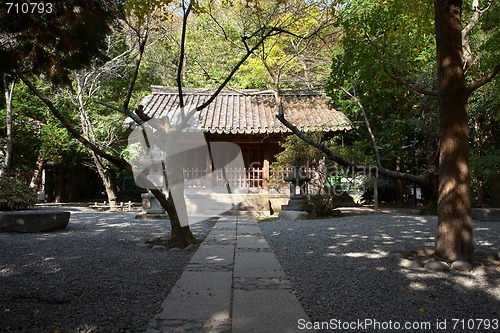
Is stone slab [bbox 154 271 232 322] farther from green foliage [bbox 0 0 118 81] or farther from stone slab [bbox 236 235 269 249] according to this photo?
green foliage [bbox 0 0 118 81]

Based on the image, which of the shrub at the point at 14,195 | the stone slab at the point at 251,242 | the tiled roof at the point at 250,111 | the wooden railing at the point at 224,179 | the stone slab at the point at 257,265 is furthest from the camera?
the wooden railing at the point at 224,179

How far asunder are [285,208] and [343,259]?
617cm

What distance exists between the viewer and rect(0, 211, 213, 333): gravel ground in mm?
2918

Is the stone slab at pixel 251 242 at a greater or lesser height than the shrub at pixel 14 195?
lesser

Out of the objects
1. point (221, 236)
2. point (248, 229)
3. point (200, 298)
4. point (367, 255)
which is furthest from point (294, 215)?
A: point (200, 298)

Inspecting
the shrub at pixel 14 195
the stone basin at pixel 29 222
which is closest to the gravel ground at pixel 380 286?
the stone basin at pixel 29 222

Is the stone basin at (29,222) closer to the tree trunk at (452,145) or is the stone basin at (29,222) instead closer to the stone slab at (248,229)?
the stone slab at (248,229)

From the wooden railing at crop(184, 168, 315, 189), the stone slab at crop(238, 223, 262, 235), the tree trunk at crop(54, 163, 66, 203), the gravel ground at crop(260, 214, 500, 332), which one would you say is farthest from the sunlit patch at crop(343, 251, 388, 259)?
the tree trunk at crop(54, 163, 66, 203)

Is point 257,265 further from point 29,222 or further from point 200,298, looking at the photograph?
point 29,222

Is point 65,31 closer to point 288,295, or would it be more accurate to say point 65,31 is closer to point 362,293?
point 288,295

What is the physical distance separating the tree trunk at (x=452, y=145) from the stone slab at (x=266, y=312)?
8.06 ft

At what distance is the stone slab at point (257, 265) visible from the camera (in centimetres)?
442

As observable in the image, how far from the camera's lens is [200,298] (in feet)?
11.3

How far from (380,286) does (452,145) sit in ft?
7.27
